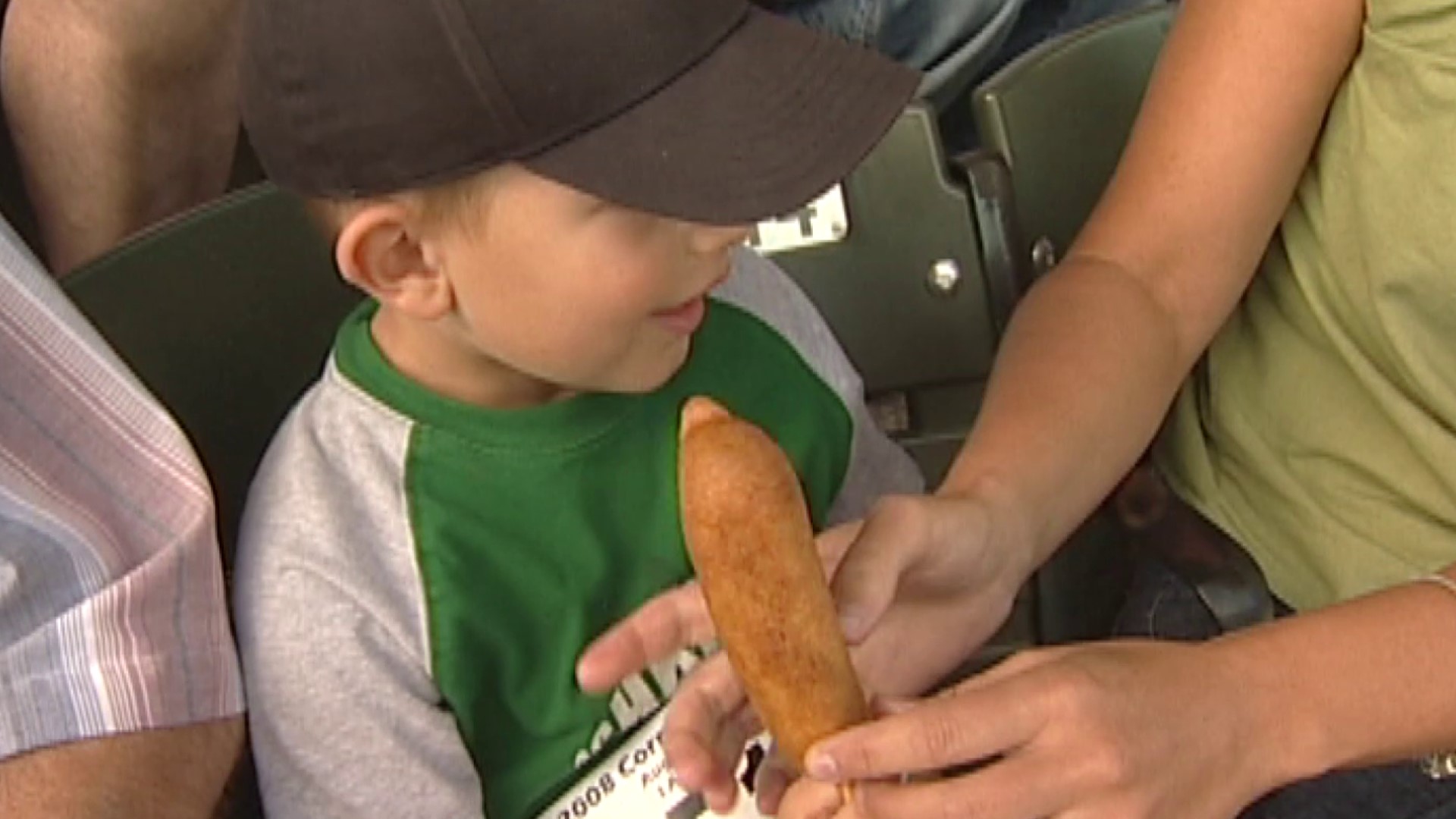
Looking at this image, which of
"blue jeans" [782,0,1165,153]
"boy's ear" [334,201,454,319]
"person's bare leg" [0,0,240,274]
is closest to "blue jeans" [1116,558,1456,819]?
"boy's ear" [334,201,454,319]

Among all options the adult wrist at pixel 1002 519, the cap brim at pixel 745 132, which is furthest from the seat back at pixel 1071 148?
the cap brim at pixel 745 132

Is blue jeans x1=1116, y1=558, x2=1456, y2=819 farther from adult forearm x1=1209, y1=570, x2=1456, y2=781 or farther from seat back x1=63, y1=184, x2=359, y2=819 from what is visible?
seat back x1=63, y1=184, x2=359, y2=819

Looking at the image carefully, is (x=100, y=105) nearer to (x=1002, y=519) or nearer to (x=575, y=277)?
(x=575, y=277)

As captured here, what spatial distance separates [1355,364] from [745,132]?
423 mm

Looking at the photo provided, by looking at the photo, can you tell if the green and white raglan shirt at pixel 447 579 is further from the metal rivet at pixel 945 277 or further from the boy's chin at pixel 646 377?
the metal rivet at pixel 945 277

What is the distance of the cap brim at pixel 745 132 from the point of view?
0.94 meters

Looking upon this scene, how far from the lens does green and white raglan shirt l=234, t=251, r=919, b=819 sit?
1023mm

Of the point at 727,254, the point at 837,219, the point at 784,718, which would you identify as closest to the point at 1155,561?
the point at 837,219

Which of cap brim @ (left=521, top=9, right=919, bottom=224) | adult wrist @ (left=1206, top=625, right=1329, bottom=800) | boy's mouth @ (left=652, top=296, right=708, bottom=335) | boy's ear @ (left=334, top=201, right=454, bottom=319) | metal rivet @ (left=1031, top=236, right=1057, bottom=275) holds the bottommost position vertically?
adult wrist @ (left=1206, top=625, right=1329, bottom=800)

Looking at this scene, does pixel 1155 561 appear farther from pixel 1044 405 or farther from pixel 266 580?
pixel 266 580

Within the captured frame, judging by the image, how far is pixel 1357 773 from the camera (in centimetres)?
116

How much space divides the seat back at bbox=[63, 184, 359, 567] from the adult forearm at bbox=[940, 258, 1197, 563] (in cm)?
44

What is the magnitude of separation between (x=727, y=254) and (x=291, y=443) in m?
0.27

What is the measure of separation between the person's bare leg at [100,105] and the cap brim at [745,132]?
0.78 m
